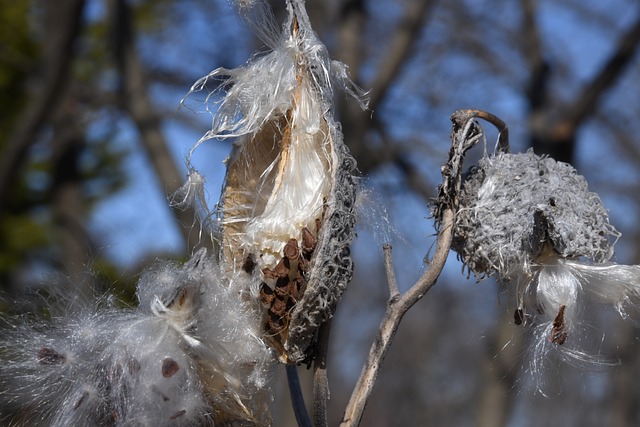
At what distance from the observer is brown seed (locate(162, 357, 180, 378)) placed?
4.29ft

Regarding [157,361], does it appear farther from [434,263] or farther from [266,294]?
[434,263]

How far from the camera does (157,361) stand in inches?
51.9

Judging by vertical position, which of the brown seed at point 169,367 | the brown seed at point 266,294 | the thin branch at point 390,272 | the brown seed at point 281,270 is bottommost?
the thin branch at point 390,272

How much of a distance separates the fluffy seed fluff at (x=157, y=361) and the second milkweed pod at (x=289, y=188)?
0.21 feet

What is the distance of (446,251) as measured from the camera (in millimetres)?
1454

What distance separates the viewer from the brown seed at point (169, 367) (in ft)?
4.29

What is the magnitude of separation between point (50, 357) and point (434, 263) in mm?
641

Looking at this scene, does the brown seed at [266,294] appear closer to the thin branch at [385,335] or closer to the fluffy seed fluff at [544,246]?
the thin branch at [385,335]

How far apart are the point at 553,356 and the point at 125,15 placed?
4.61 meters

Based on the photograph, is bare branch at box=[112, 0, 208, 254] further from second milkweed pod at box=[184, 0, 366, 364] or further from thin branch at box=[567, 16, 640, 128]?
second milkweed pod at box=[184, 0, 366, 364]

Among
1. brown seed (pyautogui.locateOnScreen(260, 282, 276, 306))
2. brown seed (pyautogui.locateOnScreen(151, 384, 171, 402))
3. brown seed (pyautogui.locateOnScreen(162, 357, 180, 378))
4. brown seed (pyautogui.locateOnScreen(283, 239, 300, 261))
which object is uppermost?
brown seed (pyautogui.locateOnScreen(283, 239, 300, 261))

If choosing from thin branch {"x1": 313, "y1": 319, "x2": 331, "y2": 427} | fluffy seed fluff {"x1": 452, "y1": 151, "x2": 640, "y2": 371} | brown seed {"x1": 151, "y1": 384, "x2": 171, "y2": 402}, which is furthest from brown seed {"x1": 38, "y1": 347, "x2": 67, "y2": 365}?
fluffy seed fluff {"x1": 452, "y1": 151, "x2": 640, "y2": 371}

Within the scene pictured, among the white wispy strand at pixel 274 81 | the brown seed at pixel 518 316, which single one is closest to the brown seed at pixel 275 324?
the white wispy strand at pixel 274 81

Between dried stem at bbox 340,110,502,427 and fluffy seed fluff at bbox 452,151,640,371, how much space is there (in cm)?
5
